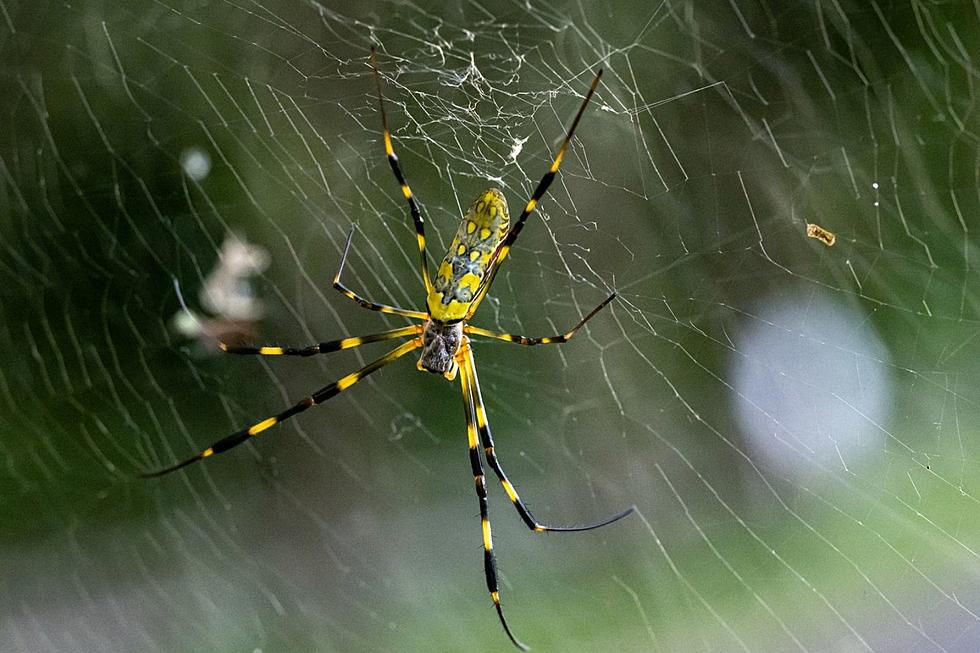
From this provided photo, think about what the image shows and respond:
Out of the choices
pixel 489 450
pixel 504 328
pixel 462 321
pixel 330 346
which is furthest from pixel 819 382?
pixel 330 346

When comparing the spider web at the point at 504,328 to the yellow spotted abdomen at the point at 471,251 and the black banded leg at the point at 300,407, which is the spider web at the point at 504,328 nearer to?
the yellow spotted abdomen at the point at 471,251

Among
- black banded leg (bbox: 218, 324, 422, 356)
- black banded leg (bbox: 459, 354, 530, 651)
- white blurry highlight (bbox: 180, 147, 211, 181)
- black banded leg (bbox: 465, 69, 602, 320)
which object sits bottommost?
black banded leg (bbox: 459, 354, 530, 651)

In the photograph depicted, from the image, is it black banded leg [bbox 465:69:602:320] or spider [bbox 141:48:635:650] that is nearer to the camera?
black banded leg [bbox 465:69:602:320]

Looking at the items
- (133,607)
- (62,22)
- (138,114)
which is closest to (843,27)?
(138,114)

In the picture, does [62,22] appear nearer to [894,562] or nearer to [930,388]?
[930,388]

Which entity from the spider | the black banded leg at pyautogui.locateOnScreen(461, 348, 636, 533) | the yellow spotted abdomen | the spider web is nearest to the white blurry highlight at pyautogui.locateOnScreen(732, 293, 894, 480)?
the spider web

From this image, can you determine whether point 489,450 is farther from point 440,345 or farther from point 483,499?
point 440,345

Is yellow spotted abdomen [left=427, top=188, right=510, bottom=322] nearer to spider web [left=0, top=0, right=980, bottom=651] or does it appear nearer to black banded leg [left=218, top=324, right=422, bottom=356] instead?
black banded leg [left=218, top=324, right=422, bottom=356]

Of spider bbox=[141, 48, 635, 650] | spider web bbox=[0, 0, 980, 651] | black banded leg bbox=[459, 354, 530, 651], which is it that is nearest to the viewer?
spider bbox=[141, 48, 635, 650]

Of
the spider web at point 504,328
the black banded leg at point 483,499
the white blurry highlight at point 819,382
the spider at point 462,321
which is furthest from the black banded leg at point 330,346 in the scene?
the white blurry highlight at point 819,382
